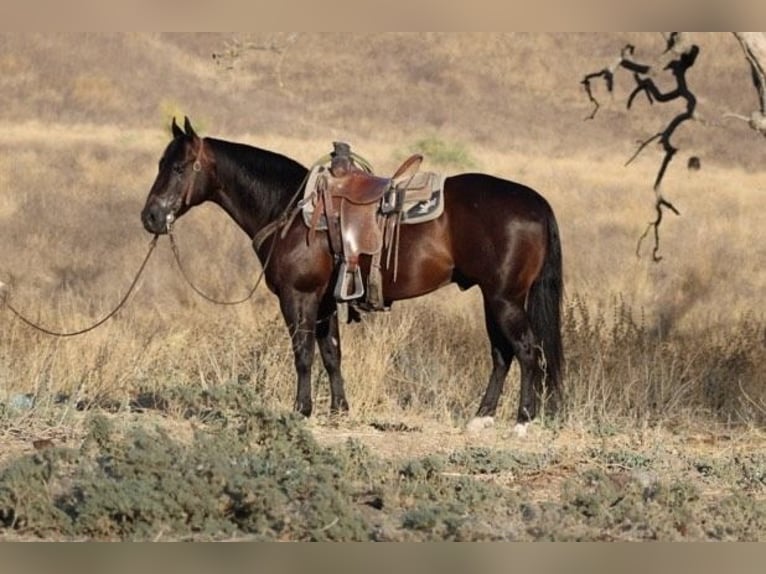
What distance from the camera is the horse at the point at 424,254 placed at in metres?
9.43

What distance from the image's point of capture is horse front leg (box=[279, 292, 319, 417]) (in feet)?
31.7

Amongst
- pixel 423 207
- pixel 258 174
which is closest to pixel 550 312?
pixel 423 207

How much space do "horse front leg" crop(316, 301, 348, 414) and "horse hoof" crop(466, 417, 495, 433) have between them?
1.01 meters

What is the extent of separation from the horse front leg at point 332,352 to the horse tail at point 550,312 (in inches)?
57.8

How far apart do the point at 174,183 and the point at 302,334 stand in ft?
4.72

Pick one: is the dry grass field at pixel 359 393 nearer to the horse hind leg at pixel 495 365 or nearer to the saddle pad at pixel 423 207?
the horse hind leg at pixel 495 365

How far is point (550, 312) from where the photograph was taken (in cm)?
961

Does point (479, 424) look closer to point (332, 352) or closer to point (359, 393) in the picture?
point (359, 393)

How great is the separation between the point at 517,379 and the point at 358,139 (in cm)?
2470

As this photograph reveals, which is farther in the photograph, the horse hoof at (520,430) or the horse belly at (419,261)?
the horse belly at (419,261)

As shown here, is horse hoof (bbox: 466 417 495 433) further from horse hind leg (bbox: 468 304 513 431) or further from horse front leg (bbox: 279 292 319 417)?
horse front leg (bbox: 279 292 319 417)

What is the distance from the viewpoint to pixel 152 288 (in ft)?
53.3

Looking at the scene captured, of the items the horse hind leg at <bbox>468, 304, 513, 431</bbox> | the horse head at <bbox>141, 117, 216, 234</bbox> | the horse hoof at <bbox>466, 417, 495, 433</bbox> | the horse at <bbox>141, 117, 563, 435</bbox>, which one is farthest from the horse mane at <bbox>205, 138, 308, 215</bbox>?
the horse hoof at <bbox>466, 417, 495, 433</bbox>

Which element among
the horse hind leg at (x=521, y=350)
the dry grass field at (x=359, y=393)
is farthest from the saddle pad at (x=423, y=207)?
the dry grass field at (x=359, y=393)
